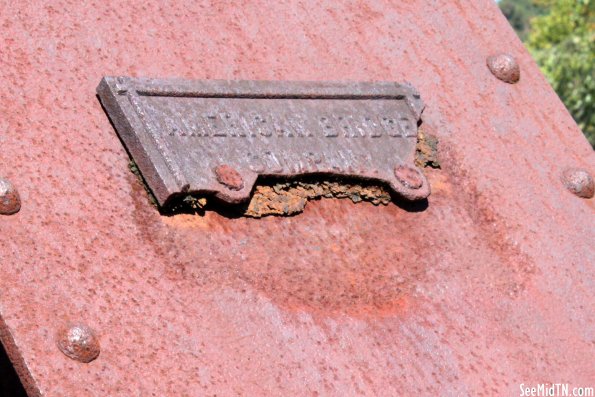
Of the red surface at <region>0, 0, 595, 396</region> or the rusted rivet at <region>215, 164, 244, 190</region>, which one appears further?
the rusted rivet at <region>215, 164, 244, 190</region>

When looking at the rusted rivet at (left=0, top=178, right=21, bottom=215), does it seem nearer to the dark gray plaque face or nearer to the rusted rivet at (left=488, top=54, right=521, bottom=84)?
the dark gray plaque face

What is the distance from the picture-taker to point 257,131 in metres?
1.96

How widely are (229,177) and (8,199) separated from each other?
38 cm

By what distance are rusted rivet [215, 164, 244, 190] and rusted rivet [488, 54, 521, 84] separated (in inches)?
34.6

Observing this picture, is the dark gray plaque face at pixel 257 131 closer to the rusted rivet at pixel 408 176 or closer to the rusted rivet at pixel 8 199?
the rusted rivet at pixel 408 176

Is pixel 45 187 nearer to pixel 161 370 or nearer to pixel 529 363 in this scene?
pixel 161 370

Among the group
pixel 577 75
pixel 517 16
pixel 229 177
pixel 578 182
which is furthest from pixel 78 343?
pixel 517 16

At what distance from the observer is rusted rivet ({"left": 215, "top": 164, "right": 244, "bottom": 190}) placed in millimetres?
1824

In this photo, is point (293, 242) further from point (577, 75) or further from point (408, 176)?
point (577, 75)

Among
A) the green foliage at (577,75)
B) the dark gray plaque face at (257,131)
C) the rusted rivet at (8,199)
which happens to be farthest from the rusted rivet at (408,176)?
the green foliage at (577,75)

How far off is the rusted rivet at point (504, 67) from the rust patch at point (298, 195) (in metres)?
0.57

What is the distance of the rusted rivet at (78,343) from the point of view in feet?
4.97

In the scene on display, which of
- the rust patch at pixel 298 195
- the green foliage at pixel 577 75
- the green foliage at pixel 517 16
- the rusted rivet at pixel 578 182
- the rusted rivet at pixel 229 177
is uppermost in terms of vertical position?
the rusted rivet at pixel 578 182

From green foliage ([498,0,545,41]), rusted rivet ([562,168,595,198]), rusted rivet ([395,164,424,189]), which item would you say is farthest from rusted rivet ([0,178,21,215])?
green foliage ([498,0,545,41])
